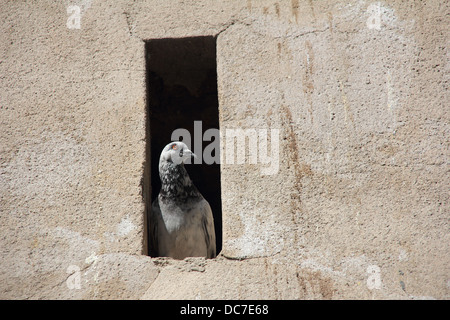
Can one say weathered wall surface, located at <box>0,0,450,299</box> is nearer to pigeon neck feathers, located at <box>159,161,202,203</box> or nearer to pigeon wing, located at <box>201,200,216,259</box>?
pigeon neck feathers, located at <box>159,161,202,203</box>

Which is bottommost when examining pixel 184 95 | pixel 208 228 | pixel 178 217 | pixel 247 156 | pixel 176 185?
pixel 208 228

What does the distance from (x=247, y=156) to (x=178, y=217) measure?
1.11 m

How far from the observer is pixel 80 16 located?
430 centimetres

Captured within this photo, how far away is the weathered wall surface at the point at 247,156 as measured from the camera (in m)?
3.62

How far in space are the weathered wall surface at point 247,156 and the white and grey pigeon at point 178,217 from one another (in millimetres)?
939

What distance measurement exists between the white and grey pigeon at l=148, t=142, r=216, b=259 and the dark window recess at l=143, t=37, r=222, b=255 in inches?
7.2

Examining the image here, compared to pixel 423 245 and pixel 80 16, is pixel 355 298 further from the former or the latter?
pixel 80 16

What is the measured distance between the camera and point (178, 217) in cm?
476

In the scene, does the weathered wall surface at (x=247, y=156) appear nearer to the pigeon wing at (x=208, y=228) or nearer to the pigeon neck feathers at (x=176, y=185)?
the pigeon neck feathers at (x=176, y=185)

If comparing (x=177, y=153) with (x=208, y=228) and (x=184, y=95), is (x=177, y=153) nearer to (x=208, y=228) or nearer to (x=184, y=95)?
(x=208, y=228)

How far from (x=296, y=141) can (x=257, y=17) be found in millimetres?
978

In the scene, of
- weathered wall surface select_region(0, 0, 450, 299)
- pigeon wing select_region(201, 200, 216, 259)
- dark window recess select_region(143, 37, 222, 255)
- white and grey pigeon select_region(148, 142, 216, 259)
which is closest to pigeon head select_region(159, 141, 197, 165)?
white and grey pigeon select_region(148, 142, 216, 259)

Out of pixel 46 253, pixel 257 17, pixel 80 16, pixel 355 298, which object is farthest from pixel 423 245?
pixel 80 16

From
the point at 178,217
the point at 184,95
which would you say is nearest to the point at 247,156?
the point at 178,217
